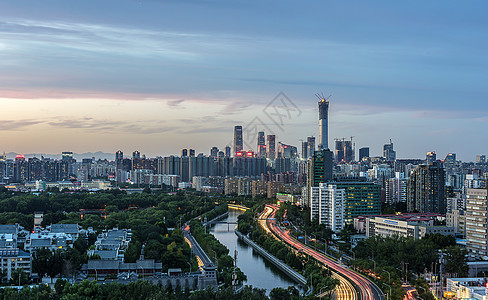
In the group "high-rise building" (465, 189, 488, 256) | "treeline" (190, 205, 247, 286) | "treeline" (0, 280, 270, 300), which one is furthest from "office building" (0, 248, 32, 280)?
"high-rise building" (465, 189, 488, 256)

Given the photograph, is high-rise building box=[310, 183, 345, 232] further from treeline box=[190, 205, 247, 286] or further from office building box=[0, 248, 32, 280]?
office building box=[0, 248, 32, 280]

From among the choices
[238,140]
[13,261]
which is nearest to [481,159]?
[238,140]

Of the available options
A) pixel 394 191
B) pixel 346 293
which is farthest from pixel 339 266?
pixel 394 191

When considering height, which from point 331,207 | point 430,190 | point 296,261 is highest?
point 430,190

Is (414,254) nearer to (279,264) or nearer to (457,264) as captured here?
(457,264)

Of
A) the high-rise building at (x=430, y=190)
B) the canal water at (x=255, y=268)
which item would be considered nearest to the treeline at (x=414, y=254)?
the canal water at (x=255, y=268)
